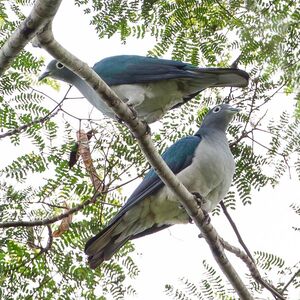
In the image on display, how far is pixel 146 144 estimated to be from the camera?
11.5 ft

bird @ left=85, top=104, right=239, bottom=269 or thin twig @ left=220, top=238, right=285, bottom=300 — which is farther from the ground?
bird @ left=85, top=104, right=239, bottom=269

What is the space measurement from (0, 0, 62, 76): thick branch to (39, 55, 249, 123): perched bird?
143 centimetres

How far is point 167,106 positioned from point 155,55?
41 cm

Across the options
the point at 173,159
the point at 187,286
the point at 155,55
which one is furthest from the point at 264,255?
the point at 155,55

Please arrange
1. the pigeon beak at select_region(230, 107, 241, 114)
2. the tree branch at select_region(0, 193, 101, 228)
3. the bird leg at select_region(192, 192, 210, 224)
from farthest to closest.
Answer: the pigeon beak at select_region(230, 107, 241, 114) < the tree branch at select_region(0, 193, 101, 228) < the bird leg at select_region(192, 192, 210, 224)

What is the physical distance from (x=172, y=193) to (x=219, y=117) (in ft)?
2.55

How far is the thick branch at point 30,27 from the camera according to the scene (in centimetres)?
255

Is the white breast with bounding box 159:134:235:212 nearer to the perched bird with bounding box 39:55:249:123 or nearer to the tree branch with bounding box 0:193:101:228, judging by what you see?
the perched bird with bounding box 39:55:249:123

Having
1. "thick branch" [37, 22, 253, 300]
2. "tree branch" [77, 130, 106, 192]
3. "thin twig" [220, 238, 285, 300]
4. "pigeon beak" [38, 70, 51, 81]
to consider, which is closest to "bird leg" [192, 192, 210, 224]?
"thick branch" [37, 22, 253, 300]

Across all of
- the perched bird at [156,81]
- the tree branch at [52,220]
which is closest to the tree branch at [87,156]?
the tree branch at [52,220]

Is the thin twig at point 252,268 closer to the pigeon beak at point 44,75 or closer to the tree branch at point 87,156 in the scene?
the tree branch at point 87,156

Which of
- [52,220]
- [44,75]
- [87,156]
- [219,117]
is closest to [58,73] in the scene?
[44,75]

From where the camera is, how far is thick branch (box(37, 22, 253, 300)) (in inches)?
116

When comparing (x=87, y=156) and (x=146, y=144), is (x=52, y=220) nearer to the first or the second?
(x=87, y=156)
